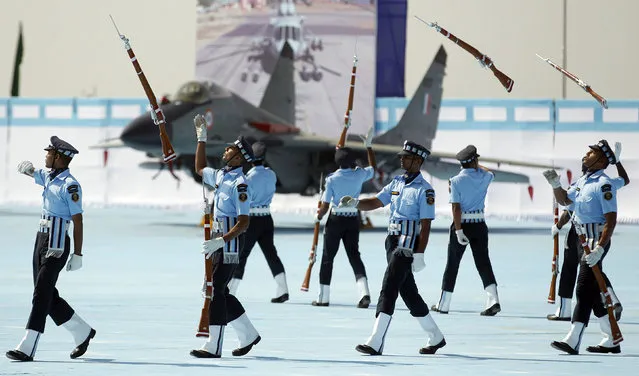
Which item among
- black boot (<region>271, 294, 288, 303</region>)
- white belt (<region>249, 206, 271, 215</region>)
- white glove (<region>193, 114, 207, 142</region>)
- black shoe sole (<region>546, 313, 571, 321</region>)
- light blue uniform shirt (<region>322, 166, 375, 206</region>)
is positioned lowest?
black boot (<region>271, 294, 288, 303</region>)

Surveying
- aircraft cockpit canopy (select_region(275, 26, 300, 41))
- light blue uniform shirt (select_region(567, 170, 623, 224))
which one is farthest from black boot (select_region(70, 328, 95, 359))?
aircraft cockpit canopy (select_region(275, 26, 300, 41))

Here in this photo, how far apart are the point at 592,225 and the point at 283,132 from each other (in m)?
22.6

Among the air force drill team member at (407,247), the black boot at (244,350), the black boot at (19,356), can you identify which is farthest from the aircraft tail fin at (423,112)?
the black boot at (19,356)

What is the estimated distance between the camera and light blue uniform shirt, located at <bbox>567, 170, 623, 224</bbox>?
11898 millimetres

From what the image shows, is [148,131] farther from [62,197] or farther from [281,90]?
[62,197]

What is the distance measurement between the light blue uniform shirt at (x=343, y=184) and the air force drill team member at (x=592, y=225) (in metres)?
4.09

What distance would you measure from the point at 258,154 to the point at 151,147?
1477cm

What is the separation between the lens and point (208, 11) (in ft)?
166

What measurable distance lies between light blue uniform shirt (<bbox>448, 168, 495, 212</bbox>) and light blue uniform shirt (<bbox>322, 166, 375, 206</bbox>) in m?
1.35

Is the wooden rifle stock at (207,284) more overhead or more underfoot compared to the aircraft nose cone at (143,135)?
more underfoot

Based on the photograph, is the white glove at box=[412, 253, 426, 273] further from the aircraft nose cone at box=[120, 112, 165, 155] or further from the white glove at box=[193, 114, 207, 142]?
the aircraft nose cone at box=[120, 112, 165, 155]

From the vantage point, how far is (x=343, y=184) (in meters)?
16.0

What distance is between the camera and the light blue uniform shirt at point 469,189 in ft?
49.1

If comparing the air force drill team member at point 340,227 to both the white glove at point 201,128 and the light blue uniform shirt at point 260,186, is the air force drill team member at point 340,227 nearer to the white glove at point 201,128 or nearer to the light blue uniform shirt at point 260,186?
the light blue uniform shirt at point 260,186
